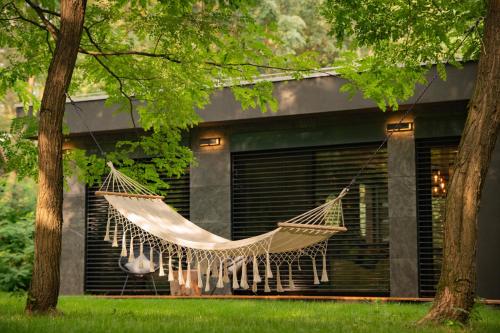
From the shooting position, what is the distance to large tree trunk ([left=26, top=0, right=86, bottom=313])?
5863 millimetres

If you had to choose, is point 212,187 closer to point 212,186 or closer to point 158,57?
point 212,186

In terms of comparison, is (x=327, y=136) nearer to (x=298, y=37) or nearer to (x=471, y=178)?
(x=471, y=178)

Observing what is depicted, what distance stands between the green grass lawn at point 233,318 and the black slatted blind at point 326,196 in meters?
2.06

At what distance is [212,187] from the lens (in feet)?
35.2

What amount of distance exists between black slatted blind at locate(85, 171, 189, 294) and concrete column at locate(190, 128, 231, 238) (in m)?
0.44

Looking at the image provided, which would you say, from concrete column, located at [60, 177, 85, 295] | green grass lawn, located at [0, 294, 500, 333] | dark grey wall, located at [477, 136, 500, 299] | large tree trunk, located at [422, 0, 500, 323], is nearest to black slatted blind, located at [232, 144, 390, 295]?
dark grey wall, located at [477, 136, 500, 299]

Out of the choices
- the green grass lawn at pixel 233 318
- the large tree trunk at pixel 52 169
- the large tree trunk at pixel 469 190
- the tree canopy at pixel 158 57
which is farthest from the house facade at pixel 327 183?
the large tree trunk at pixel 52 169

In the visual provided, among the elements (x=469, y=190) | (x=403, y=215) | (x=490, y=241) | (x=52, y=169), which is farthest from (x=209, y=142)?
(x=469, y=190)

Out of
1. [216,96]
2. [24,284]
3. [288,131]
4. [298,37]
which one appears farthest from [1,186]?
[298,37]

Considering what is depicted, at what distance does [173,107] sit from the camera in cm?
793

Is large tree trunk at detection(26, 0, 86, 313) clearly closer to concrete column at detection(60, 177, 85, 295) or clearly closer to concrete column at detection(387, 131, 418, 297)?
concrete column at detection(387, 131, 418, 297)

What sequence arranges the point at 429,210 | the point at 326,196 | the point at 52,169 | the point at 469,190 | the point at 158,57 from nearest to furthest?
the point at 469,190
the point at 52,169
the point at 158,57
the point at 429,210
the point at 326,196

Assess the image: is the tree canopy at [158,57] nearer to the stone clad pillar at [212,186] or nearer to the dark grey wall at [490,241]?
the stone clad pillar at [212,186]

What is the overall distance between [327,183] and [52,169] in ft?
16.9
